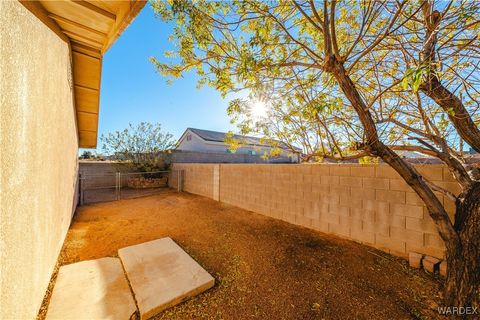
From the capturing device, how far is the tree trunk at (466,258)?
1.61 meters

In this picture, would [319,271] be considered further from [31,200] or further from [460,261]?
[31,200]

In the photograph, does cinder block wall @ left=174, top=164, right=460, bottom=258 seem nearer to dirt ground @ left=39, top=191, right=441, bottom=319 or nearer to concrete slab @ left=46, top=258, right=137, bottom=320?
dirt ground @ left=39, top=191, right=441, bottom=319

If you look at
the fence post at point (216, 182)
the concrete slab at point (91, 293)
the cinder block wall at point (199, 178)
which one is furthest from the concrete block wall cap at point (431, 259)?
the cinder block wall at point (199, 178)

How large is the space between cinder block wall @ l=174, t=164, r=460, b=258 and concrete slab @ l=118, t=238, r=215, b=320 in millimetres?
2742

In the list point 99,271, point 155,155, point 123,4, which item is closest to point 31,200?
point 99,271

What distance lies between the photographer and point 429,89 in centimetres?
210

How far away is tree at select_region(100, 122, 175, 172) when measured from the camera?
948cm

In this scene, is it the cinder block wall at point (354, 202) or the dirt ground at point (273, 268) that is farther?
the cinder block wall at point (354, 202)

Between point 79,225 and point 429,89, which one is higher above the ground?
point 429,89

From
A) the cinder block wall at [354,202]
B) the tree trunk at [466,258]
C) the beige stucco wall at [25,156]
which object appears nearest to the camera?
the beige stucco wall at [25,156]

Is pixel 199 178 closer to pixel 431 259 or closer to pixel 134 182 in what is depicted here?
pixel 134 182

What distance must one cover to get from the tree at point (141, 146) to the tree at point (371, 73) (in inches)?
298

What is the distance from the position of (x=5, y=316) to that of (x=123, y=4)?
2.57 meters

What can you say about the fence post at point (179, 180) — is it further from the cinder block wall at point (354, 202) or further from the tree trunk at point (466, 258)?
the tree trunk at point (466, 258)
